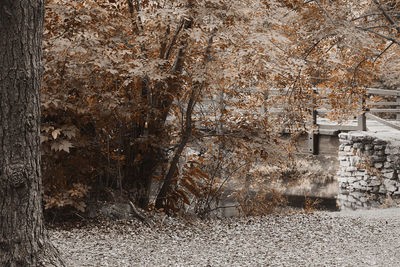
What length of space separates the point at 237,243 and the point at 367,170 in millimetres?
7479

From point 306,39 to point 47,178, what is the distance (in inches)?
150

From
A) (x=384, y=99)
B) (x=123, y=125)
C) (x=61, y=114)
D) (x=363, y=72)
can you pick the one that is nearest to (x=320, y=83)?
(x=363, y=72)

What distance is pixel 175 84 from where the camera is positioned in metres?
6.16

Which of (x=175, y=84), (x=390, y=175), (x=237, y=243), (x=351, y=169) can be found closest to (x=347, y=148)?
(x=351, y=169)

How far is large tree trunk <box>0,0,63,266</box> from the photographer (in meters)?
2.99

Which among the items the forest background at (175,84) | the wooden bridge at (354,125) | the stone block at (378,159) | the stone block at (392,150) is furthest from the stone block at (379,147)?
the forest background at (175,84)

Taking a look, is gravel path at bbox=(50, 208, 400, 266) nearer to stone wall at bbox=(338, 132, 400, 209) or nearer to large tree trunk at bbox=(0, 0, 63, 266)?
large tree trunk at bbox=(0, 0, 63, 266)

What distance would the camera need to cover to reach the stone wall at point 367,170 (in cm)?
1141

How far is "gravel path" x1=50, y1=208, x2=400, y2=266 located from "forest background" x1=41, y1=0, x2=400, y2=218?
0.64 metres

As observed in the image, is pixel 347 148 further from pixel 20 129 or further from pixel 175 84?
pixel 20 129

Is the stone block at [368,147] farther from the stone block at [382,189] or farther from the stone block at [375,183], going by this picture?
the stone block at [382,189]

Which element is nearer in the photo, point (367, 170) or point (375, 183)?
point (375, 183)

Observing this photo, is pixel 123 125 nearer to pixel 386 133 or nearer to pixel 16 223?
pixel 16 223

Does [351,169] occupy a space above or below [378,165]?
below
